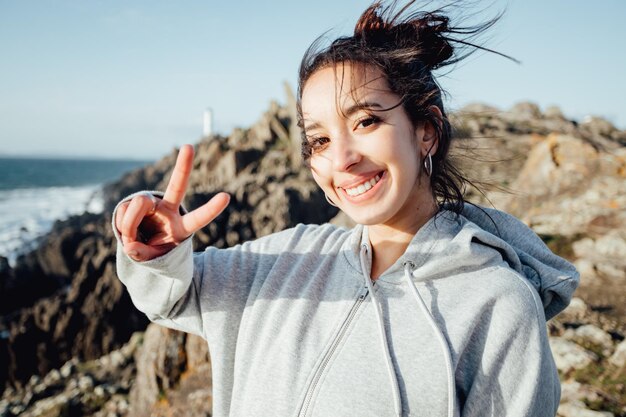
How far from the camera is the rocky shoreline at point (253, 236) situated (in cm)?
351

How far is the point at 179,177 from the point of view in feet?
4.58

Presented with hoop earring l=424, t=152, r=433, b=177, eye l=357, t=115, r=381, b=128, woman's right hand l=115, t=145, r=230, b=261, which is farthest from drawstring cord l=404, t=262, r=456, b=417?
woman's right hand l=115, t=145, r=230, b=261

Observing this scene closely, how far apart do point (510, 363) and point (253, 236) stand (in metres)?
13.4

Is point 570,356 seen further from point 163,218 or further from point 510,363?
point 163,218

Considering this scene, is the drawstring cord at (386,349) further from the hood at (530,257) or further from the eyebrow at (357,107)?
the eyebrow at (357,107)

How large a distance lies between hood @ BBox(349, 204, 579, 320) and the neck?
0.21 feet

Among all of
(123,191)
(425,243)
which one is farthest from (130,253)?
(123,191)

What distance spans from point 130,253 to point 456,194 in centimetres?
140

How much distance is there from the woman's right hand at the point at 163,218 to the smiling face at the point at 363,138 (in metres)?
0.47

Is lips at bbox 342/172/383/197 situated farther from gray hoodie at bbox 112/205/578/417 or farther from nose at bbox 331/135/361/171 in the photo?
gray hoodie at bbox 112/205/578/417

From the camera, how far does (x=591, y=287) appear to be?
4.80m

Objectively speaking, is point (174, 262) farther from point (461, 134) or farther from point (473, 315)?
point (461, 134)

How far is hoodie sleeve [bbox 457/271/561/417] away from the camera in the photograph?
1.26 metres

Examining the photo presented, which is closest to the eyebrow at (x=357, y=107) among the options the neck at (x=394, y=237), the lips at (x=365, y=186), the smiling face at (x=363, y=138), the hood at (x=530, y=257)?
the smiling face at (x=363, y=138)
